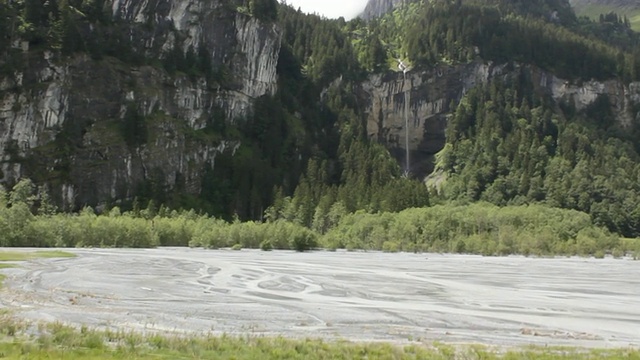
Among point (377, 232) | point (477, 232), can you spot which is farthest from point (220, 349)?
point (477, 232)

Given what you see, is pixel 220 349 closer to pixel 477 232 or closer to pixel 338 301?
pixel 338 301

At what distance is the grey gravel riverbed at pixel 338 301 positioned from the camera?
34938 mm

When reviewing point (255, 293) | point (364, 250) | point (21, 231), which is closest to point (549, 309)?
point (255, 293)

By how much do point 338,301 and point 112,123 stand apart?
13455 cm

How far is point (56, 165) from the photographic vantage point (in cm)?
15138

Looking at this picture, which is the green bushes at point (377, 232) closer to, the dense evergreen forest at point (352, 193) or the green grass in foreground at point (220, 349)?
the dense evergreen forest at point (352, 193)

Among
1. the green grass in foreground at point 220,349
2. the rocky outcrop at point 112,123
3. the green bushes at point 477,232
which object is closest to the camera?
the green grass in foreground at point 220,349

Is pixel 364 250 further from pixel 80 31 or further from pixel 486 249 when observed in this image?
pixel 80 31

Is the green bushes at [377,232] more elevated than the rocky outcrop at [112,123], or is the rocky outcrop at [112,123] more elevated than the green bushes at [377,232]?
the rocky outcrop at [112,123]

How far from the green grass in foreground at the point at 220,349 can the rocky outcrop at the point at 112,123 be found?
12998cm

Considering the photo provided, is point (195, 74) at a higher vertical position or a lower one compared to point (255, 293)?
higher

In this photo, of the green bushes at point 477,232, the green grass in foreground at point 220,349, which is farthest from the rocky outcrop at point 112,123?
the green grass in foreground at point 220,349

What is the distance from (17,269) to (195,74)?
13584cm

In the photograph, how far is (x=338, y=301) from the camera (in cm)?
4681
